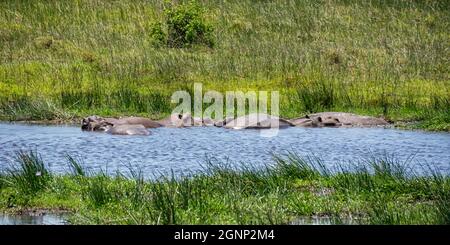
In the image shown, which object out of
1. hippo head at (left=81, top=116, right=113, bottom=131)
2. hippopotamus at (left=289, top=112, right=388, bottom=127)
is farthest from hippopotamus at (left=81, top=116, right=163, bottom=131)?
hippopotamus at (left=289, top=112, right=388, bottom=127)

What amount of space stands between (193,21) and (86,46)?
11.0 feet

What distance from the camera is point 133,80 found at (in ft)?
84.2

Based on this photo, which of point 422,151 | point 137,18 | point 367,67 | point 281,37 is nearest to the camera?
point 422,151

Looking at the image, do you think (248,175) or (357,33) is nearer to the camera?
(248,175)

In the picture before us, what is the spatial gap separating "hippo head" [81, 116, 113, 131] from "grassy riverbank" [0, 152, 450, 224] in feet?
21.8

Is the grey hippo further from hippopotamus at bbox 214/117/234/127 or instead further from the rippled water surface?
hippopotamus at bbox 214/117/234/127

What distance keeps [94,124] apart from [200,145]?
114 inches

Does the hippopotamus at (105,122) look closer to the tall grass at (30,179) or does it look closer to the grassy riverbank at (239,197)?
the grassy riverbank at (239,197)

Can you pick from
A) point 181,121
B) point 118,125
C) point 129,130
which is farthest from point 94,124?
point 181,121

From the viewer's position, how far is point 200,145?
1877 centimetres

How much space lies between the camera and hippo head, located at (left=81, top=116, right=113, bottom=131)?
2069cm

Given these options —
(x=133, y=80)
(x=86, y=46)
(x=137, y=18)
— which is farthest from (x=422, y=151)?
(x=137, y=18)

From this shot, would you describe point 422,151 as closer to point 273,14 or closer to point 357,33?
point 357,33

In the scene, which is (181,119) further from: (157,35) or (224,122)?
(157,35)
